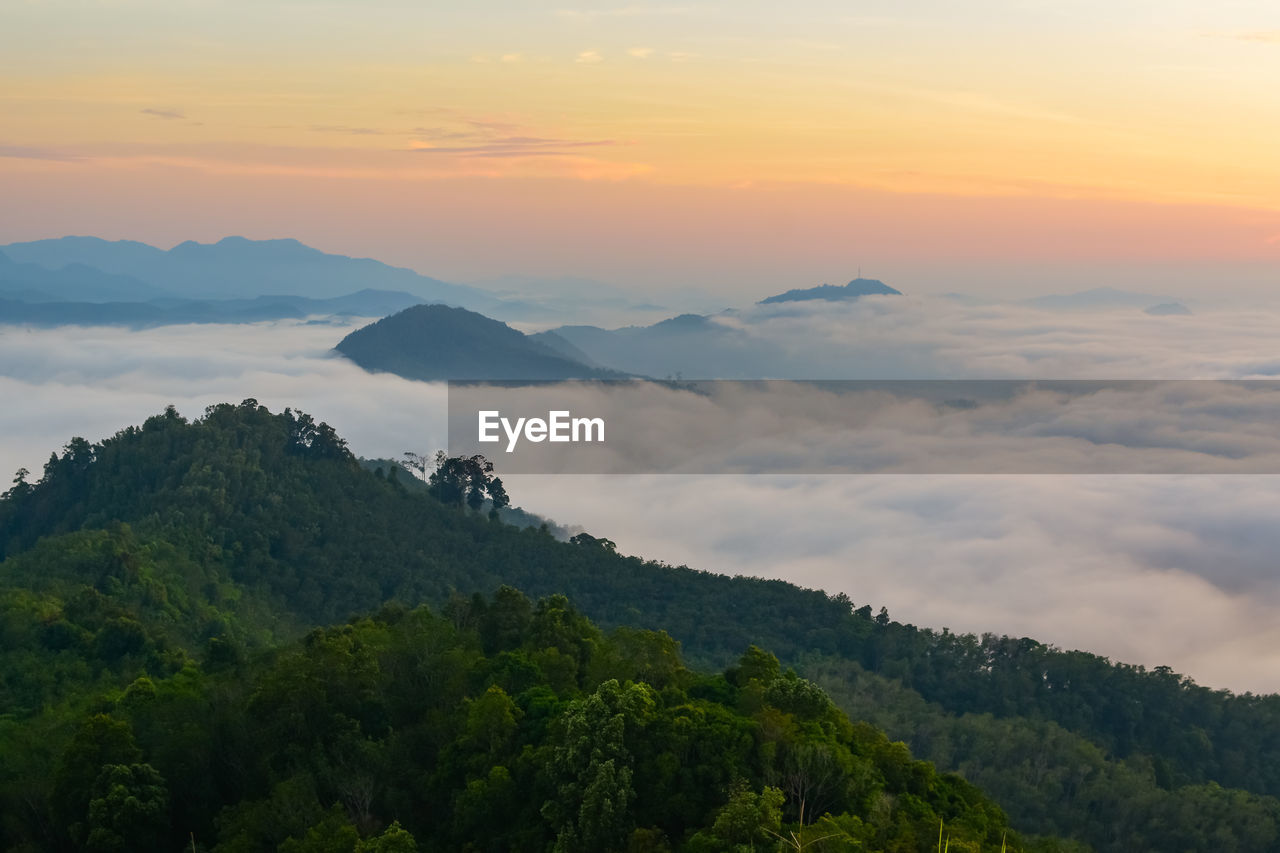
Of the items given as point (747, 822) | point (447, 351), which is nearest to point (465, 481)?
point (747, 822)

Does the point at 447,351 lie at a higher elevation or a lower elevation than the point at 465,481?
higher

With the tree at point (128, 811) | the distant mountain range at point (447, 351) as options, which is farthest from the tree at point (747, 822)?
the distant mountain range at point (447, 351)

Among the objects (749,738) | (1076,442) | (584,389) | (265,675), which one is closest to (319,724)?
(265,675)

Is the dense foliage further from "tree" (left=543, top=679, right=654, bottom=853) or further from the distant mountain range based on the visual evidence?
the distant mountain range

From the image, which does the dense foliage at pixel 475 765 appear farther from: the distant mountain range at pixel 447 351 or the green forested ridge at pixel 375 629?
the distant mountain range at pixel 447 351

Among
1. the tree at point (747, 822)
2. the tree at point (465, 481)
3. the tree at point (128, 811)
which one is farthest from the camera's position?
the tree at point (465, 481)

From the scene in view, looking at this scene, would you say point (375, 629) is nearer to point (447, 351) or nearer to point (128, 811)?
point (128, 811)

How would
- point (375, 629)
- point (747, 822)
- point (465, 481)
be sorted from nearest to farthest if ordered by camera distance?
point (747, 822)
point (375, 629)
point (465, 481)
